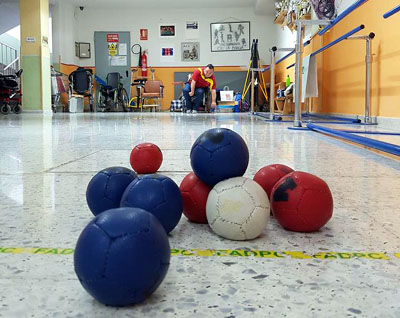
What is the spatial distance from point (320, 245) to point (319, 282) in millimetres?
210

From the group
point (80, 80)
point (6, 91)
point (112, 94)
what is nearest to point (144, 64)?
point (112, 94)

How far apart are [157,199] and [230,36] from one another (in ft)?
45.9

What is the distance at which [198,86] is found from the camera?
10.3m

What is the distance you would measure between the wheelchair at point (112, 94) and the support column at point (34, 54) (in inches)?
64.1

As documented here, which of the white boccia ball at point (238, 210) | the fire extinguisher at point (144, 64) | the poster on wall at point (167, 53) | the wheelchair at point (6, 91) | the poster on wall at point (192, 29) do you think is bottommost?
the white boccia ball at point (238, 210)

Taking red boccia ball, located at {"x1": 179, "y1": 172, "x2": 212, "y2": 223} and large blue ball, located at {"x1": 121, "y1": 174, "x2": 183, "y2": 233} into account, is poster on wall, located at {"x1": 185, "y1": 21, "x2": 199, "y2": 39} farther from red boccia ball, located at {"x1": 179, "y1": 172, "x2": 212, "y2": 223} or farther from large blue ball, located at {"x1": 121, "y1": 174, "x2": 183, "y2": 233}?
large blue ball, located at {"x1": 121, "y1": 174, "x2": 183, "y2": 233}

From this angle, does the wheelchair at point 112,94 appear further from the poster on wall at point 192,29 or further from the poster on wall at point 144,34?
the poster on wall at point 192,29

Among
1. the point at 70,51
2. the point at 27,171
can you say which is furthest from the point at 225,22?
the point at 27,171

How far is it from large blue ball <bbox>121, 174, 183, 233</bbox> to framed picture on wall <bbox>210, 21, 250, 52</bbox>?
13908 millimetres

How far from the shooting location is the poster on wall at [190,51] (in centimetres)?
1449

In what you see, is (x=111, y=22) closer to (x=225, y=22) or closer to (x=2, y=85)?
(x=225, y=22)

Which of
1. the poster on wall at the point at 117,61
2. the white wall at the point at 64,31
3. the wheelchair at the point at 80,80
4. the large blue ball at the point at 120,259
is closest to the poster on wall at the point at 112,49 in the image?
the poster on wall at the point at 117,61

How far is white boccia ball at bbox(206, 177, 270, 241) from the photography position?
95 centimetres

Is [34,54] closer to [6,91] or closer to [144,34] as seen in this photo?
[6,91]
